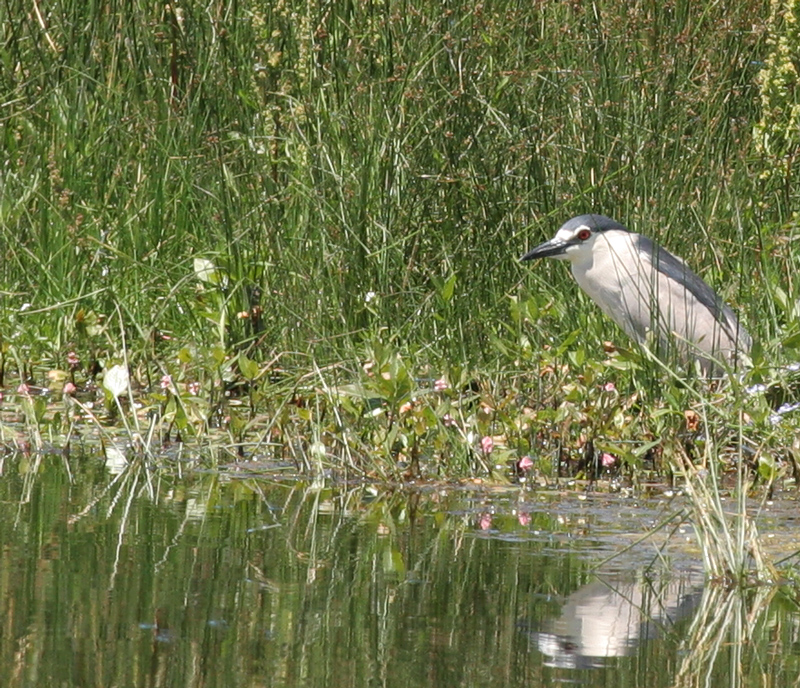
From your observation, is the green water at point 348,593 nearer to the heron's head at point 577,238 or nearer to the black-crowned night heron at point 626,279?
the black-crowned night heron at point 626,279

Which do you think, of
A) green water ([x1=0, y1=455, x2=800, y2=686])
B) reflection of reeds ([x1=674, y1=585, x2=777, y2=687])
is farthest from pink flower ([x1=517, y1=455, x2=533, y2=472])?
reflection of reeds ([x1=674, y1=585, x2=777, y2=687])

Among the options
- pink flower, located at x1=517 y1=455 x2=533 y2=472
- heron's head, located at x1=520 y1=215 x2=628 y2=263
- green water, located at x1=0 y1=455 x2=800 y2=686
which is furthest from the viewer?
heron's head, located at x1=520 y1=215 x2=628 y2=263

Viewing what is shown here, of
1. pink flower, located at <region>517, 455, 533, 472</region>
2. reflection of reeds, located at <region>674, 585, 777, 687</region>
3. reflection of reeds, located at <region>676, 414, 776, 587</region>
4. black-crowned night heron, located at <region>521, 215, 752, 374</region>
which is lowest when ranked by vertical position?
reflection of reeds, located at <region>674, 585, 777, 687</region>

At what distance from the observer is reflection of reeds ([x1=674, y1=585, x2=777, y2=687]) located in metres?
2.79

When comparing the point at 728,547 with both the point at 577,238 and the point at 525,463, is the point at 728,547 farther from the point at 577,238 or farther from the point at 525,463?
the point at 577,238

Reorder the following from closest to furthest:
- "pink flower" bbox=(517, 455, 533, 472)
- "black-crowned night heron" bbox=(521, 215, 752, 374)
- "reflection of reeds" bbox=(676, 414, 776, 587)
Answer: "reflection of reeds" bbox=(676, 414, 776, 587)
"pink flower" bbox=(517, 455, 533, 472)
"black-crowned night heron" bbox=(521, 215, 752, 374)

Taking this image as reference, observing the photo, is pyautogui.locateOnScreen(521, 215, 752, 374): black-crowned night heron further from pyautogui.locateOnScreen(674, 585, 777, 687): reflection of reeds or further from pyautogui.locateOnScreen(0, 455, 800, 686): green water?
pyautogui.locateOnScreen(674, 585, 777, 687): reflection of reeds

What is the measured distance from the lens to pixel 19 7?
7.17 m

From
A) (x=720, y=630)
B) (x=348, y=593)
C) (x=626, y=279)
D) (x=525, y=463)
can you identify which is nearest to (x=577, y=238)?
(x=626, y=279)

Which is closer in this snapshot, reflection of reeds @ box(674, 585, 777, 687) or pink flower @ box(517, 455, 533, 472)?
reflection of reeds @ box(674, 585, 777, 687)

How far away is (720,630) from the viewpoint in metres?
3.08

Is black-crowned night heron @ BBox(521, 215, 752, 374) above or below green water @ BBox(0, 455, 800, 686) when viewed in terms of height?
above

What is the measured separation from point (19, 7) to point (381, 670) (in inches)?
202

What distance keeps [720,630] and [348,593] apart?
28.7 inches
